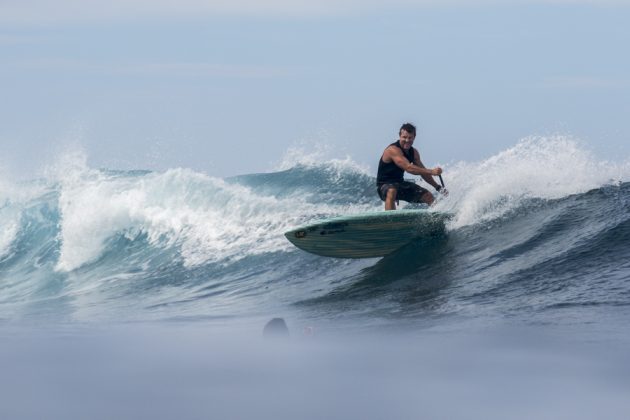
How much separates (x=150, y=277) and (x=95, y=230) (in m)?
3.79

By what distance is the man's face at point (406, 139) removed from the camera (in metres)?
11.9

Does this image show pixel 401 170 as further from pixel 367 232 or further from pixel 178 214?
pixel 178 214

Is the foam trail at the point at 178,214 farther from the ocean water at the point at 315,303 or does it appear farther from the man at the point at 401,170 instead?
the man at the point at 401,170

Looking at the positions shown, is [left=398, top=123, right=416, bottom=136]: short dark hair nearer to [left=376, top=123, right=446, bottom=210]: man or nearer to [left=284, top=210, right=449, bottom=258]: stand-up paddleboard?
[left=376, top=123, right=446, bottom=210]: man

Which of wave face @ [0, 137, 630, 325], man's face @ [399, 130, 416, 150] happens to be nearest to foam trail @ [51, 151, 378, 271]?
wave face @ [0, 137, 630, 325]

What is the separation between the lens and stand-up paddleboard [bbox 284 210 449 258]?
11.8m

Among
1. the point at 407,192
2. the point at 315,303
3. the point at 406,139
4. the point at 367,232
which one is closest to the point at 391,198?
the point at 407,192

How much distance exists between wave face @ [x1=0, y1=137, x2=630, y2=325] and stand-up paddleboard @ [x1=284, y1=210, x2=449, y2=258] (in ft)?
0.60

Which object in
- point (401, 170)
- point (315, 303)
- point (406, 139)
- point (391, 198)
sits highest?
point (406, 139)

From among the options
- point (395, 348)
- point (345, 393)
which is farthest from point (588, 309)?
point (345, 393)

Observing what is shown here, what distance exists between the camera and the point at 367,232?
469 inches

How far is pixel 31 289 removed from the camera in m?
16.6

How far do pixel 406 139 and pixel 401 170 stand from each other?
1.46 feet

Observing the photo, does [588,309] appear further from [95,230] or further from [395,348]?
[95,230]
